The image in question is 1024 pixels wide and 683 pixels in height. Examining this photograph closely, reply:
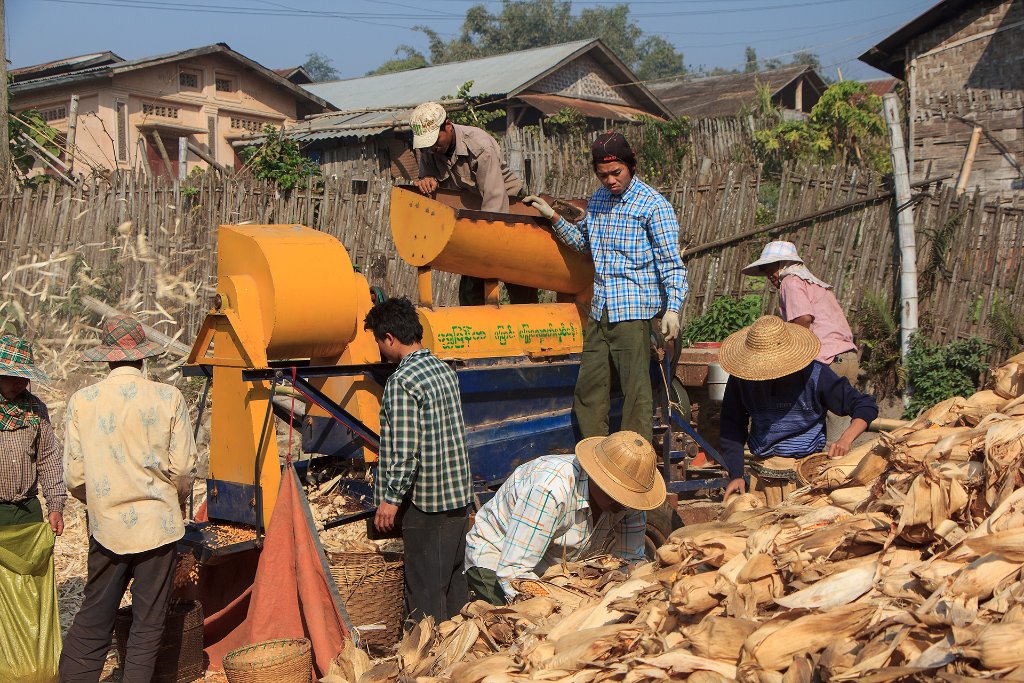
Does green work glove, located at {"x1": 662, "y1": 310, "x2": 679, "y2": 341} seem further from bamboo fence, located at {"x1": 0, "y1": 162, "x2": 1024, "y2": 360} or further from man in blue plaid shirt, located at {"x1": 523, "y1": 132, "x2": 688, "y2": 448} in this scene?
bamboo fence, located at {"x1": 0, "y1": 162, "x2": 1024, "y2": 360}

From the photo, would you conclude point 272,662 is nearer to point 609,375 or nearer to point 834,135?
point 609,375

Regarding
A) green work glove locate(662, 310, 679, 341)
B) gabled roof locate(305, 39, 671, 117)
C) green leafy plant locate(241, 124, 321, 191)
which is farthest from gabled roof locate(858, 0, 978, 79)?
green work glove locate(662, 310, 679, 341)

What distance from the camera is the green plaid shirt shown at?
475 centimetres

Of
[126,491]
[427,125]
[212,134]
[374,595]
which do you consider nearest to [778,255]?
[427,125]

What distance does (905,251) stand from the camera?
1016 cm

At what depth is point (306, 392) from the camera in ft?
17.0

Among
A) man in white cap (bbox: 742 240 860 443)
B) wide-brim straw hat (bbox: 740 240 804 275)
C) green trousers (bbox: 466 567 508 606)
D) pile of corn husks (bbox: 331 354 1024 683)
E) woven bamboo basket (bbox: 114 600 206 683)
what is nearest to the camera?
pile of corn husks (bbox: 331 354 1024 683)

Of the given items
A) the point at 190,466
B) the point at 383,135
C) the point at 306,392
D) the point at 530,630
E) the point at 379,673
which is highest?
the point at 383,135

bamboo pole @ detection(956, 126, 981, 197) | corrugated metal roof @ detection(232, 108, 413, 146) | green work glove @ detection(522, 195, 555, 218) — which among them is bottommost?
green work glove @ detection(522, 195, 555, 218)

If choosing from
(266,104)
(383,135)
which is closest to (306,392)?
(383,135)

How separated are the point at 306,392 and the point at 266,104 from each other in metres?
23.6

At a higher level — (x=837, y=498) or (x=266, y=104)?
(x=266, y=104)

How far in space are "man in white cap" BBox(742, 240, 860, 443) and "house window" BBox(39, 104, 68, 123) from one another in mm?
22462

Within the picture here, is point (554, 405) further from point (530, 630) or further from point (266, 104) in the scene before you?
point (266, 104)
